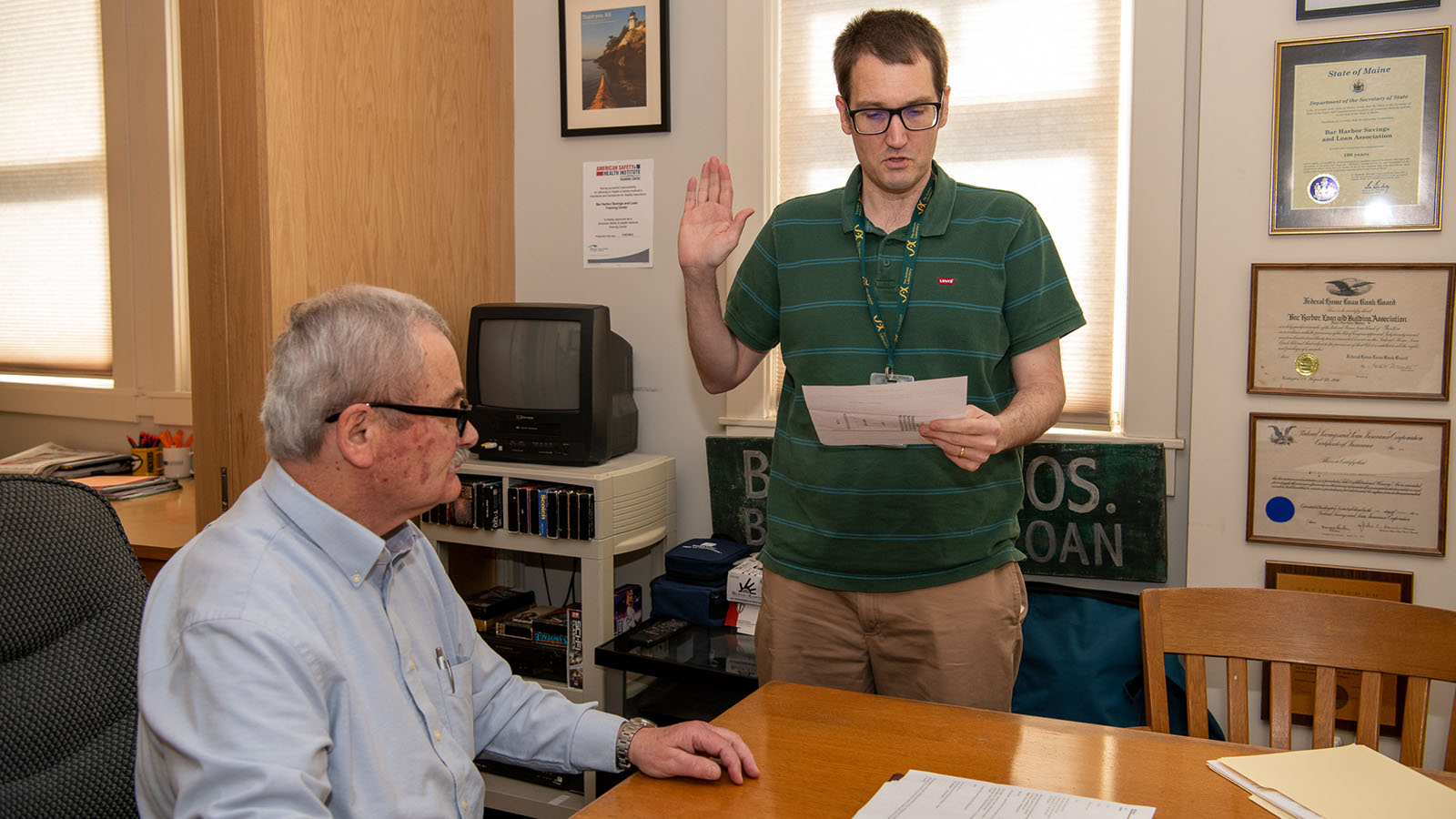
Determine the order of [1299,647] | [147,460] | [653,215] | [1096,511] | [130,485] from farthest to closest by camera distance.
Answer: [147,460] → [130,485] → [653,215] → [1096,511] → [1299,647]

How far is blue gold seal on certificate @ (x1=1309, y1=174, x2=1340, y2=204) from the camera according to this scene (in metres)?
2.36

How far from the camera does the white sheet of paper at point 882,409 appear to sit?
58.4 inches

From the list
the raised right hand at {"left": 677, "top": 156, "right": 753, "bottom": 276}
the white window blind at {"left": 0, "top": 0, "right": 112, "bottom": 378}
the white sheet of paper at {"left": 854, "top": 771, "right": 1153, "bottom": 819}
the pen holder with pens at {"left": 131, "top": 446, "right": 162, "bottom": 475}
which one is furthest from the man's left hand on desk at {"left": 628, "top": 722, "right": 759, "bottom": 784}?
the white window blind at {"left": 0, "top": 0, "right": 112, "bottom": 378}

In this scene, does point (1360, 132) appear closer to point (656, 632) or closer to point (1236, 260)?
point (1236, 260)

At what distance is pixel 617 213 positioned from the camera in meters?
3.25

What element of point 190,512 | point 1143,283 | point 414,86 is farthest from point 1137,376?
point 190,512

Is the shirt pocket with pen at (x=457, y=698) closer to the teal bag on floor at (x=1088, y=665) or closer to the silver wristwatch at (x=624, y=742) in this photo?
the silver wristwatch at (x=624, y=742)

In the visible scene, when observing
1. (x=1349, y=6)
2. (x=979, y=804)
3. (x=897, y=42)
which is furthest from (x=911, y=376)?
Answer: (x=1349, y=6)

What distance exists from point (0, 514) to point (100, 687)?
216 millimetres

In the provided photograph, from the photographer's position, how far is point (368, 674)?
1.11 metres

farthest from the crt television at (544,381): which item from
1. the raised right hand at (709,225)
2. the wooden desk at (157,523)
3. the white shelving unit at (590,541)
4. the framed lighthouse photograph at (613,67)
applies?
the raised right hand at (709,225)

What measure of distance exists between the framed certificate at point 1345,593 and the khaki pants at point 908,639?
3.30 ft

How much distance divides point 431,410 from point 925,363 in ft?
2.95

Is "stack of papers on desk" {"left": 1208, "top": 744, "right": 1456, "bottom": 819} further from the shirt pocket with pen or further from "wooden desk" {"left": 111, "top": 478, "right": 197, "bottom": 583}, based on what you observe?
"wooden desk" {"left": 111, "top": 478, "right": 197, "bottom": 583}
